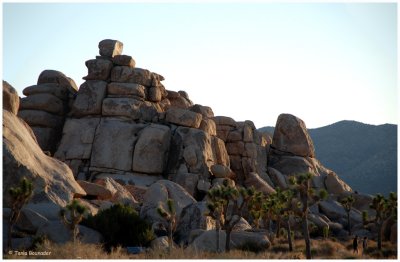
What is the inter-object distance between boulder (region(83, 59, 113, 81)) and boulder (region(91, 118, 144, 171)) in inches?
232

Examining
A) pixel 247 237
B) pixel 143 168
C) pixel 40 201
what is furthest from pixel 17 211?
pixel 143 168

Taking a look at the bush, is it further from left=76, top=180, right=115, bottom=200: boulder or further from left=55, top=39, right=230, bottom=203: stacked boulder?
left=55, top=39, right=230, bottom=203: stacked boulder

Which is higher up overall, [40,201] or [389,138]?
[389,138]

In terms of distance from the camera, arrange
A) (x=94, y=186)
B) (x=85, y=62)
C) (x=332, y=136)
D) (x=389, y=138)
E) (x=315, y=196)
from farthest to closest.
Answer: (x=332, y=136) → (x=389, y=138) → (x=85, y=62) → (x=94, y=186) → (x=315, y=196)

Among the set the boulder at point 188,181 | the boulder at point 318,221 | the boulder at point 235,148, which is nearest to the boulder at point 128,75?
the boulder at point 188,181

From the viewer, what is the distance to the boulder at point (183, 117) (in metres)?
55.9

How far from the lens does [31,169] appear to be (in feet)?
102

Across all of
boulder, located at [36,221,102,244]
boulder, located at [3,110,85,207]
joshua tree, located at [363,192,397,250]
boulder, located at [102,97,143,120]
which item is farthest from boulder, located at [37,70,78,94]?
joshua tree, located at [363,192,397,250]

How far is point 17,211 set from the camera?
82.0 feet

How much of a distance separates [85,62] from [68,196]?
1150 inches

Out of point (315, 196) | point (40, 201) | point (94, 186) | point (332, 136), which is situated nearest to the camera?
point (315, 196)

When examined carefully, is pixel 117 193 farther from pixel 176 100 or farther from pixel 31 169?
pixel 176 100

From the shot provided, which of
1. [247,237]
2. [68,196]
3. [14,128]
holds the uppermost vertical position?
[14,128]

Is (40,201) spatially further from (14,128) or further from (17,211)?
(17,211)
